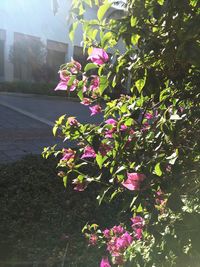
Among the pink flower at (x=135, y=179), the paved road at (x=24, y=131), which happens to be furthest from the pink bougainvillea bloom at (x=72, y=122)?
the paved road at (x=24, y=131)

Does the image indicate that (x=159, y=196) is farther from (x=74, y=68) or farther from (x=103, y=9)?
(x=103, y=9)

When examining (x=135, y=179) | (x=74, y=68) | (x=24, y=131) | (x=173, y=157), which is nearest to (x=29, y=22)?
(x=24, y=131)

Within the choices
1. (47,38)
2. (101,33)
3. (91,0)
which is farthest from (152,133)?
(47,38)

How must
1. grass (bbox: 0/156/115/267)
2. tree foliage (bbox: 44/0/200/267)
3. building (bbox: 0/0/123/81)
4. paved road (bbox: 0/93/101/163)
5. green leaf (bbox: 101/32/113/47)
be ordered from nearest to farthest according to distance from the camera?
tree foliage (bbox: 44/0/200/267) < green leaf (bbox: 101/32/113/47) < grass (bbox: 0/156/115/267) < paved road (bbox: 0/93/101/163) < building (bbox: 0/0/123/81)

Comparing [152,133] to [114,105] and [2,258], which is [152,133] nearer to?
[114,105]

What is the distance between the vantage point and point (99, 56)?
1876 mm

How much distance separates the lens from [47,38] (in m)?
23.4

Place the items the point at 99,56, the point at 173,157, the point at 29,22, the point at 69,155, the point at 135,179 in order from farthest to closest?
the point at 29,22, the point at 69,155, the point at 99,56, the point at 135,179, the point at 173,157

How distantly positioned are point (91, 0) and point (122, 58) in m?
0.31

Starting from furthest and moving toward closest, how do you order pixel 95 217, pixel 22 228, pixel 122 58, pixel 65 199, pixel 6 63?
pixel 6 63
pixel 65 199
pixel 95 217
pixel 22 228
pixel 122 58

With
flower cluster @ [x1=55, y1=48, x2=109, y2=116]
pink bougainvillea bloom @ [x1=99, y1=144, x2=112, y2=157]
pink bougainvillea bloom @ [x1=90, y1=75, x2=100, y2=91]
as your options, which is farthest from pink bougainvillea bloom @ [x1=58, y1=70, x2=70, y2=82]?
pink bougainvillea bloom @ [x1=99, y1=144, x2=112, y2=157]

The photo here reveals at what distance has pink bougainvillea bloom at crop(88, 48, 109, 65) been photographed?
6.14ft

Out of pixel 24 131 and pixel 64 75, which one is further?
pixel 24 131

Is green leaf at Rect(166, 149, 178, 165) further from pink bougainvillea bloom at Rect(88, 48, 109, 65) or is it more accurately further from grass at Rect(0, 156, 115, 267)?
grass at Rect(0, 156, 115, 267)
